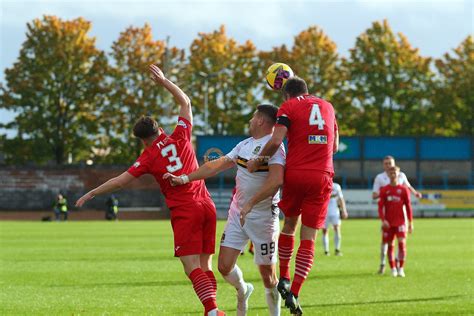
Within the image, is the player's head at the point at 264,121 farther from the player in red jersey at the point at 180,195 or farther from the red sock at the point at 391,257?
the red sock at the point at 391,257

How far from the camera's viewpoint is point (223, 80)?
238ft

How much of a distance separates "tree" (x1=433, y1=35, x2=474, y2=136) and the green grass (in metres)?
45.3

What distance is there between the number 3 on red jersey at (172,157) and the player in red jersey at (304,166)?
0.74m

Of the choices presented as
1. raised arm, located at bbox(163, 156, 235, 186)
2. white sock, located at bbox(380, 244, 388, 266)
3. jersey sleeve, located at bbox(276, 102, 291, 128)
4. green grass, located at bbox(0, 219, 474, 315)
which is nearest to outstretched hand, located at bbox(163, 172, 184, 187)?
raised arm, located at bbox(163, 156, 235, 186)

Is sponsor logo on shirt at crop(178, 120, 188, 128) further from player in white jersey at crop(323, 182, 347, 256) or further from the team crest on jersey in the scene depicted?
player in white jersey at crop(323, 182, 347, 256)

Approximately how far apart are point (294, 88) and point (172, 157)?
154 centimetres

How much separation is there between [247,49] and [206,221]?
6486 centimetres

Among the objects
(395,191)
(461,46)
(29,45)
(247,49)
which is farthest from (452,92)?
(395,191)

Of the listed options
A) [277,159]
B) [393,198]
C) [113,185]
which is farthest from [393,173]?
[113,185]

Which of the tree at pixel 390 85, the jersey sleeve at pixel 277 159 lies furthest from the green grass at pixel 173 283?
the tree at pixel 390 85

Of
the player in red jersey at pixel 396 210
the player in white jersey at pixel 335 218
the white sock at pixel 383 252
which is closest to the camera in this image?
the player in red jersey at pixel 396 210

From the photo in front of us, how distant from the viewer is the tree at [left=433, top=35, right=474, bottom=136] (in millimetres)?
73250

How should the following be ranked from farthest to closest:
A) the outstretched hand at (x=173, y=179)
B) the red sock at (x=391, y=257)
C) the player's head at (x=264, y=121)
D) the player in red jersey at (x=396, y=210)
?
the red sock at (x=391, y=257), the player in red jersey at (x=396, y=210), the player's head at (x=264, y=121), the outstretched hand at (x=173, y=179)

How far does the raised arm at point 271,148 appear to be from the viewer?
368 inches
